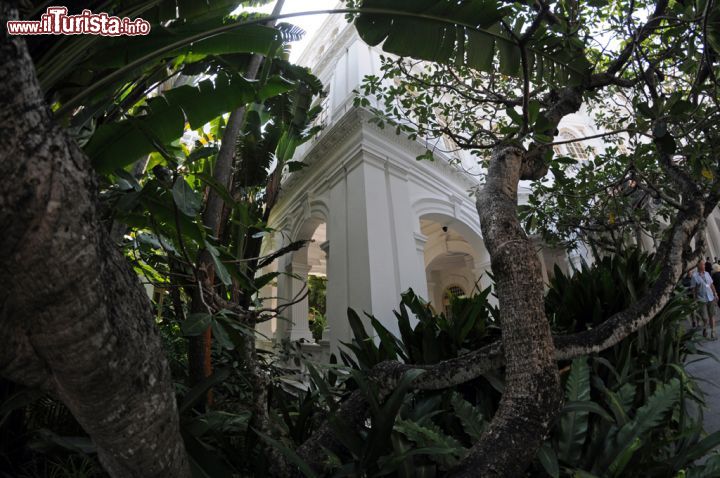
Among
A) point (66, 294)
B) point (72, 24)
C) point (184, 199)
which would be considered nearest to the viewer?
point (66, 294)

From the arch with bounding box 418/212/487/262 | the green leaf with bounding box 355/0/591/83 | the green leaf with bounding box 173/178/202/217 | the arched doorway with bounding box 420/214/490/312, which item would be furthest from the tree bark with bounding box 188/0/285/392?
the arched doorway with bounding box 420/214/490/312

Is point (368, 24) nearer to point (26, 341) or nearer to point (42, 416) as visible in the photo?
point (26, 341)

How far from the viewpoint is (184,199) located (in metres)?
1.45

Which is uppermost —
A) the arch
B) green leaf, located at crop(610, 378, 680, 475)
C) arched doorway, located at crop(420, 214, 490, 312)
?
arched doorway, located at crop(420, 214, 490, 312)

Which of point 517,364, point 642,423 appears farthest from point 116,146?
point 642,423

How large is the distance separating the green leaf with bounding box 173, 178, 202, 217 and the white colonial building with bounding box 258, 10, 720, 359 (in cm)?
251

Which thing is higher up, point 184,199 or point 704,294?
point 704,294

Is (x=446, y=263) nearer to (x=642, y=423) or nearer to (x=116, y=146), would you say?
(x=642, y=423)

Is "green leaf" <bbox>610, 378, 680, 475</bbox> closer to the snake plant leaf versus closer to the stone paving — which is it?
the snake plant leaf

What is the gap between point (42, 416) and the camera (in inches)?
88.0

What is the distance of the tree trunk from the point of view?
1.21 metres

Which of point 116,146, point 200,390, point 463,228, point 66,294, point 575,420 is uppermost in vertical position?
point 463,228

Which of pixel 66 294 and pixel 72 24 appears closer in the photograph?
pixel 66 294

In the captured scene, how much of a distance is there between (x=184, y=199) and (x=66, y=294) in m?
0.86
